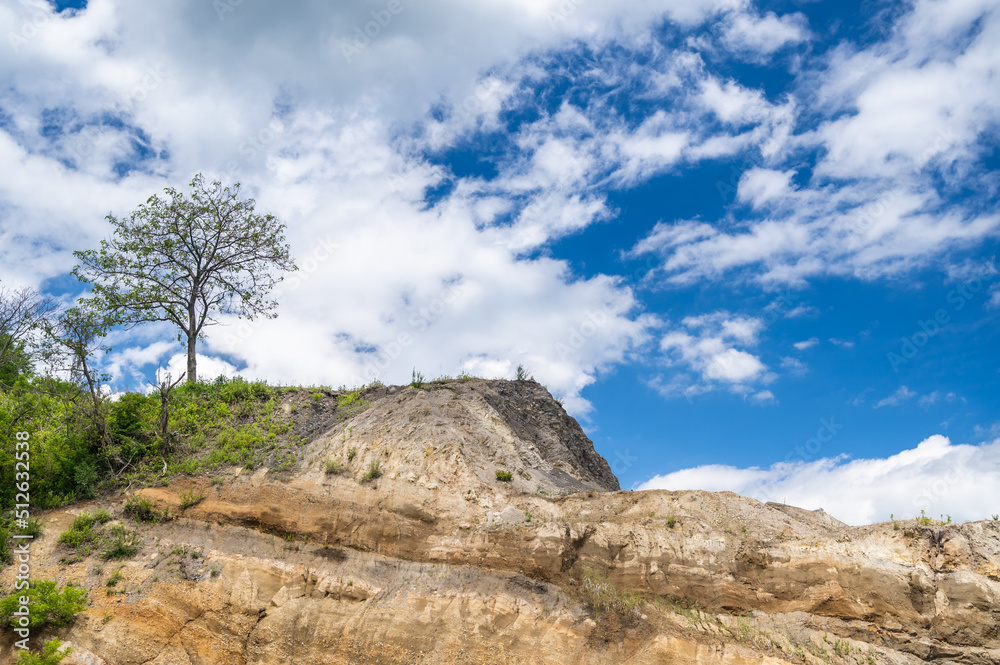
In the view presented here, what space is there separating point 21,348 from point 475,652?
32.3 m

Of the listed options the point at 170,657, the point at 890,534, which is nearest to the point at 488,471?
the point at 170,657

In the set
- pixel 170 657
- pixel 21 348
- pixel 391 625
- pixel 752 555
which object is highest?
pixel 21 348

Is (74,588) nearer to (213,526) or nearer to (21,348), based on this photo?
(213,526)

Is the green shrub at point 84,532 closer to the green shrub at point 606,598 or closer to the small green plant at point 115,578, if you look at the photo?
the small green plant at point 115,578

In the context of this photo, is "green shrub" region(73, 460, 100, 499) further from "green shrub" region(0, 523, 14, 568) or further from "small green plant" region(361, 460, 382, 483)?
"small green plant" region(361, 460, 382, 483)

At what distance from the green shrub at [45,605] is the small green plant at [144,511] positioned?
327cm

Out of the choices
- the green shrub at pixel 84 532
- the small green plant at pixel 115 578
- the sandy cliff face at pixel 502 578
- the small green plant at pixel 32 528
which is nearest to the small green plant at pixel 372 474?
the sandy cliff face at pixel 502 578

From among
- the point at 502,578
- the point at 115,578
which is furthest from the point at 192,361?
the point at 502,578

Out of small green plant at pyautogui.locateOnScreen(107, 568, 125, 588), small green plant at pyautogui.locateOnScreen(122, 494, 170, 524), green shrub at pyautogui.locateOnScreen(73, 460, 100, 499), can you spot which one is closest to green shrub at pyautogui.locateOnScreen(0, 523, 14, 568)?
green shrub at pyautogui.locateOnScreen(73, 460, 100, 499)

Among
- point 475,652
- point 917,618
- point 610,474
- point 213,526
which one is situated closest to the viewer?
point 917,618

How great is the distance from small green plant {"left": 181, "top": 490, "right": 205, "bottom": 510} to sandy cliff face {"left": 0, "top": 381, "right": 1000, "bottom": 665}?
321 millimetres

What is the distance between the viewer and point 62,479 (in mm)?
21141

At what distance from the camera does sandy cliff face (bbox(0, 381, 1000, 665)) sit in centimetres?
1564

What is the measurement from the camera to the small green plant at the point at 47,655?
15633mm
